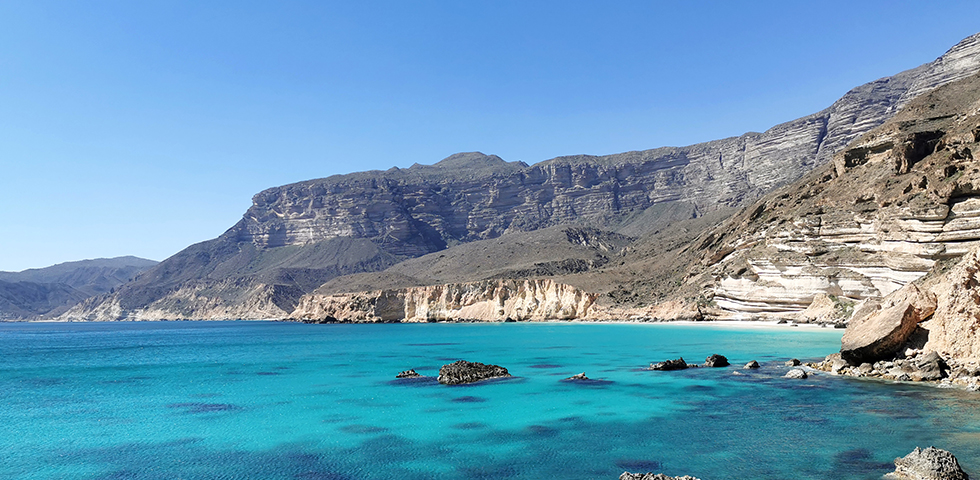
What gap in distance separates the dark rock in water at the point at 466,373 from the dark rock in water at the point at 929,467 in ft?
53.9

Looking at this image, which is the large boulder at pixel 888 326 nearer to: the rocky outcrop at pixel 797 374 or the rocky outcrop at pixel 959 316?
the rocky outcrop at pixel 959 316

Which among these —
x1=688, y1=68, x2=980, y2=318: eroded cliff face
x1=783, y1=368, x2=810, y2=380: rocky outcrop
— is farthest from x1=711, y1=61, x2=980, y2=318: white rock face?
x1=783, y1=368, x2=810, y2=380: rocky outcrop

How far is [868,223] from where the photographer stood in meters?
48.9

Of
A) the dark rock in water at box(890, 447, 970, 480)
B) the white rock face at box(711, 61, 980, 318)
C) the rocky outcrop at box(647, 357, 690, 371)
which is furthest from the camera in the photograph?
the white rock face at box(711, 61, 980, 318)

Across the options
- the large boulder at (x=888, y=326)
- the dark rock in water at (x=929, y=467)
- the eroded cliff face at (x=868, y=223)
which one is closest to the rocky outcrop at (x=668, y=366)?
the large boulder at (x=888, y=326)

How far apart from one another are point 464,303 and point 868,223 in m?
73.8

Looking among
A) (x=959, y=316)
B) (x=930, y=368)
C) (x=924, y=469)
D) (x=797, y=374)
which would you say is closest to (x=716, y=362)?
(x=797, y=374)

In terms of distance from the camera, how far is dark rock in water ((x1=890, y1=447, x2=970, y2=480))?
406 inches

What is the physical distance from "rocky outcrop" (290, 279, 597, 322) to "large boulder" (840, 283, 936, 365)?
64853mm

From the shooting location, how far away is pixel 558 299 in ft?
314

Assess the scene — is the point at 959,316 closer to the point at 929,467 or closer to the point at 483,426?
the point at 929,467

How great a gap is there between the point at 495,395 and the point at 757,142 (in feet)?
590

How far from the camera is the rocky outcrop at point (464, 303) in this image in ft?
313

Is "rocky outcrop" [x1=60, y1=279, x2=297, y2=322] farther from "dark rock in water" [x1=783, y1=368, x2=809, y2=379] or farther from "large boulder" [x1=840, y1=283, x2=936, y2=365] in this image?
"large boulder" [x1=840, y1=283, x2=936, y2=365]
